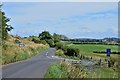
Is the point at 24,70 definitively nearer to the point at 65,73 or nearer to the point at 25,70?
the point at 25,70

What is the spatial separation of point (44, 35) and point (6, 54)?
136m

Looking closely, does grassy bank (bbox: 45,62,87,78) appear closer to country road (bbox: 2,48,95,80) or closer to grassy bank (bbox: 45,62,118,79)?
grassy bank (bbox: 45,62,118,79)

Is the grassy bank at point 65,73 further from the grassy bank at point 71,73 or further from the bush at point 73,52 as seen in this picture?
the bush at point 73,52

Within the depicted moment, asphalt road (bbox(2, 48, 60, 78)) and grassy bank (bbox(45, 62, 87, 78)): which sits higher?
grassy bank (bbox(45, 62, 87, 78))

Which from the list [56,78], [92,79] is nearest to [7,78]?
[56,78]

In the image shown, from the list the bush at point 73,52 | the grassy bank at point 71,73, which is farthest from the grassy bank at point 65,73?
the bush at point 73,52

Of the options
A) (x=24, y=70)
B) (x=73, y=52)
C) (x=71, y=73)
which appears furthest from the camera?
(x=73, y=52)

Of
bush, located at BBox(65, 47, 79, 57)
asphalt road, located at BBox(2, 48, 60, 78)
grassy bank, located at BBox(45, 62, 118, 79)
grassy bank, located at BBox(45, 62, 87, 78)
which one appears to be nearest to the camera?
grassy bank, located at BBox(45, 62, 87, 78)

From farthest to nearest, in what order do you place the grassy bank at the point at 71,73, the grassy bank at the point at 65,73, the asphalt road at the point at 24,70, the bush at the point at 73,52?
the bush at the point at 73,52, the asphalt road at the point at 24,70, the grassy bank at the point at 71,73, the grassy bank at the point at 65,73

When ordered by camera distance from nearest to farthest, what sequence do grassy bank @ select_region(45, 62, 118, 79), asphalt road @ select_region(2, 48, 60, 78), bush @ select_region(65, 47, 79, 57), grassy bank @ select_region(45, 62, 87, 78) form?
grassy bank @ select_region(45, 62, 87, 78)
grassy bank @ select_region(45, 62, 118, 79)
asphalt road @ select_region(2, 48, 60, 78)
bush @ select_region(65, 47, 79, 57)

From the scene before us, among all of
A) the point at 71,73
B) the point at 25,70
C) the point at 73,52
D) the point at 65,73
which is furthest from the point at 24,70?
the point at 73,52

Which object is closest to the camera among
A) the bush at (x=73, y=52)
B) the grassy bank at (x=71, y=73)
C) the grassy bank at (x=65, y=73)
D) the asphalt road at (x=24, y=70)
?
the grassy bank at (x=65, y=73)

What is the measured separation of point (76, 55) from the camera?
8112 centimetres

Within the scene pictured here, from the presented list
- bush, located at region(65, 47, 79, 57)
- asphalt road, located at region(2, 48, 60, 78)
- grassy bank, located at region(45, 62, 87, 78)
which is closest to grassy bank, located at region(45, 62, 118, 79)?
grassy bank, located at region(45, 62, 87, 78)
